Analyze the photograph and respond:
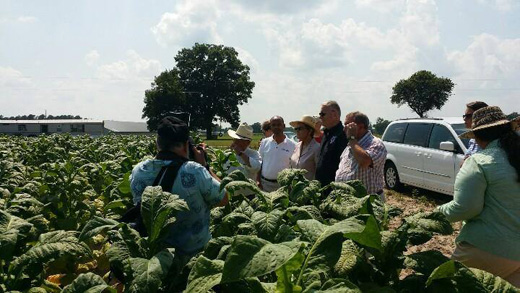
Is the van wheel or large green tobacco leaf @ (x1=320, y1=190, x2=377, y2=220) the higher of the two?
large green tobacco leaf @ (x1=320, y1=190, x2=377, y2=220)

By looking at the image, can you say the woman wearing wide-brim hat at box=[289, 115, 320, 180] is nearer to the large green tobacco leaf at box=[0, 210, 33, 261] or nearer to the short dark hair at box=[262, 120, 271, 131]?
the short dark hair at box=[262, 120, 271, 131]

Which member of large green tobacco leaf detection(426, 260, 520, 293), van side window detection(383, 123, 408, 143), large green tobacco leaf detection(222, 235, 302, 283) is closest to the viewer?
large green tobacco leaf detection(222, 235, 302, 283)

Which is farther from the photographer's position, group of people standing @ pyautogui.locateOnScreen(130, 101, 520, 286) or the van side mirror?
the van side mirror

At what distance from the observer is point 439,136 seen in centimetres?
1020

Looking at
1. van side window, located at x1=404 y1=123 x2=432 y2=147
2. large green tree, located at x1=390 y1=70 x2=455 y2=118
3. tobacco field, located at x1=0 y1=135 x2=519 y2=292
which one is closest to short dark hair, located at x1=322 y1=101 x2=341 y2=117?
tobacco field, located at x1=0 y1=135 x2=519 y2=292

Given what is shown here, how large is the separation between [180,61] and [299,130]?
224 feet

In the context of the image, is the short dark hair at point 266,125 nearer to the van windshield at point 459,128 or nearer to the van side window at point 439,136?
the van side window at point 439,136

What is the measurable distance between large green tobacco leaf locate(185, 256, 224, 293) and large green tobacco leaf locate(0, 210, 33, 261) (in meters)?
0.86

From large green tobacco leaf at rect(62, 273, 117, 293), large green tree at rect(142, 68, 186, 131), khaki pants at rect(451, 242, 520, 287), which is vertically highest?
large green tree at rect(142, 68, 186, 131)

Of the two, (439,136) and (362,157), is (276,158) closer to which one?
(362,157)

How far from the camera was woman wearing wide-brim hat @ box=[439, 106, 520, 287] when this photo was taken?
2.85 metres

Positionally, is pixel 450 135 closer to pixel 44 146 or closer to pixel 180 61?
pixel 44 146

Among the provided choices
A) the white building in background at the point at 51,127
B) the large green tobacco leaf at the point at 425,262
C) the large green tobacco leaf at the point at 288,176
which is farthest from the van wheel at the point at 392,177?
the white building in background at the point at 51,127

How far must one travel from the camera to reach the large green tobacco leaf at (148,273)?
1.61m
